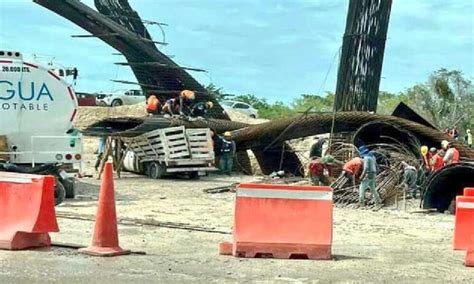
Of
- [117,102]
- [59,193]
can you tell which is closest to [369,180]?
[59,193]

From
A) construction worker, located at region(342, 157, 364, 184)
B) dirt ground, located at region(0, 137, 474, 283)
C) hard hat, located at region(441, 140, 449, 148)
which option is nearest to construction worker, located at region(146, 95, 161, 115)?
hard hat, located at region(441, 140, 449, 148)

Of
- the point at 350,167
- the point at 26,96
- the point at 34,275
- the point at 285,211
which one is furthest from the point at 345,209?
the point at 34,275

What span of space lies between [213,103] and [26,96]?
18.2 meters

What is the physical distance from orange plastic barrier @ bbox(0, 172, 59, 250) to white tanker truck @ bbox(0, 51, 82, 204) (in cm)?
727

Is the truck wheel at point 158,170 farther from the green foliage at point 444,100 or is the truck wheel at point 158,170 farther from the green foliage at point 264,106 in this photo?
the green foliage at point 264,106

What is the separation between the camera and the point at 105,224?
35.3 ft

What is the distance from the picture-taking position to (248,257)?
35.9 feet

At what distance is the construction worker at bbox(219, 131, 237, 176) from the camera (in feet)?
102

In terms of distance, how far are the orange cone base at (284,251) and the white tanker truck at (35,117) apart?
918 centimetres

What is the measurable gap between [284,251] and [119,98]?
45.3 meters

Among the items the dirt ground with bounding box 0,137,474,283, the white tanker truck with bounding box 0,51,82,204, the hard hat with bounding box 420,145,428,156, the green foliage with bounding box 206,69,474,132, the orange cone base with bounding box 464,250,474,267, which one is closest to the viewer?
the dirt ground with bounding box 0,137,474,283

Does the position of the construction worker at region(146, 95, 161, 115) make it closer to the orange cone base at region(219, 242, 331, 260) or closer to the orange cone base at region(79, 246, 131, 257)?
the orange cone base at region(79, 246, 131, 257)

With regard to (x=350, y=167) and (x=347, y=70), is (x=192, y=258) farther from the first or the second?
(x=347, y=70)

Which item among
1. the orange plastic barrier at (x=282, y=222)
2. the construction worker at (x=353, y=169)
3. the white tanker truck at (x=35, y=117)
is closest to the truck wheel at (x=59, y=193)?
the white tanker truck at (x=35, y=117)
